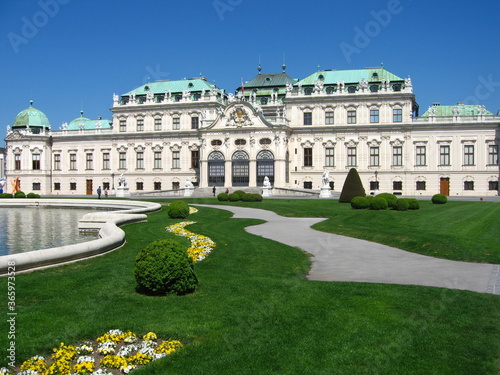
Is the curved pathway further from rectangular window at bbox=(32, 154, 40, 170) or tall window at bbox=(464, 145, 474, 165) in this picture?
rectangular window at bbox=(32, 154, 40, 170)

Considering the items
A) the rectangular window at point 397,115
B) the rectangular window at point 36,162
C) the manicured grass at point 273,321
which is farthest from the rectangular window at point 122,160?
the manicured grass at point 273,321

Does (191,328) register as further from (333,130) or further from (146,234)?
(333,130)

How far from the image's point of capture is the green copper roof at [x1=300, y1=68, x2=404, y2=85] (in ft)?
237

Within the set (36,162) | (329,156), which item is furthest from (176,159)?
(36,162)

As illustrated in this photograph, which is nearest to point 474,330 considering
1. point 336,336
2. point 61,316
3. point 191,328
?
point 336,336

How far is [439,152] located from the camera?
6931cm

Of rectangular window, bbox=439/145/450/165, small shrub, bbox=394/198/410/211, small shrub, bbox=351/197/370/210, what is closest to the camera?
small shrub, bbox=394/198/410/211

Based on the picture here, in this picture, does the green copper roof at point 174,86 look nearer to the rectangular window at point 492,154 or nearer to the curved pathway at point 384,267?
the rectangular window at point 492,154

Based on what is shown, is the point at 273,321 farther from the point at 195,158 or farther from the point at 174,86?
the point at 174,86

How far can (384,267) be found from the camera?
1555cm

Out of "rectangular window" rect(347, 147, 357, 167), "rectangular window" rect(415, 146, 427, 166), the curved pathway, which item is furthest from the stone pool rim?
"rectangular window" rect(415, 146, 427, 166)

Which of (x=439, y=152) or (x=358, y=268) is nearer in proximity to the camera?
(x=358, y=268)

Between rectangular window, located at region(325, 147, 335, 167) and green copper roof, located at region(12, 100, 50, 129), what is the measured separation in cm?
4648

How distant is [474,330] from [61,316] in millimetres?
7210
